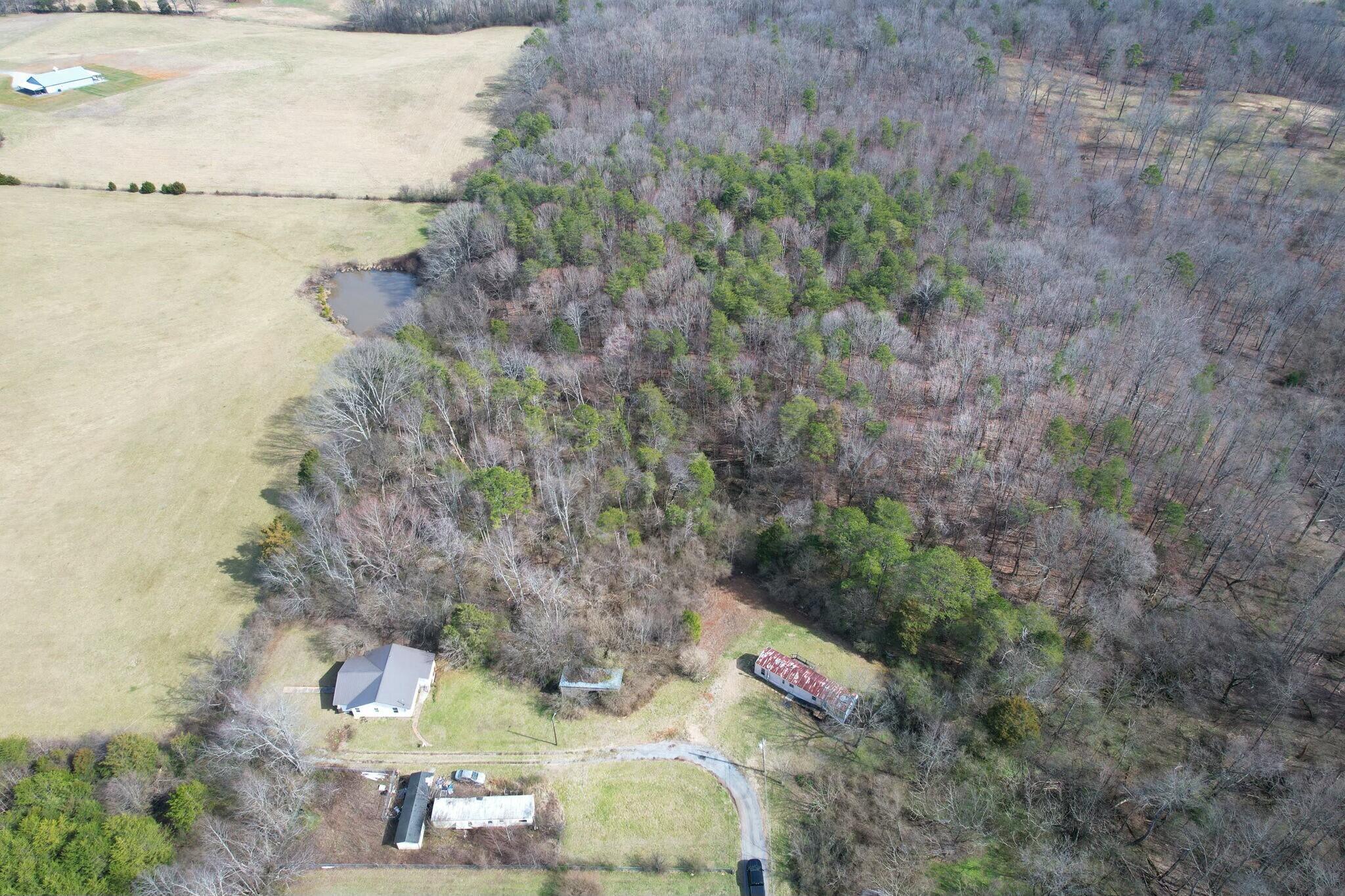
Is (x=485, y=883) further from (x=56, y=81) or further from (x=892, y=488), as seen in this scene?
(x=56, y=81)

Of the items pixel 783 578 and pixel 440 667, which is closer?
pixel 440 667

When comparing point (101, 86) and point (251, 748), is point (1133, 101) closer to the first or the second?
point (251, 748)

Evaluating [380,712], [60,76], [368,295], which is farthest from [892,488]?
[60,76]

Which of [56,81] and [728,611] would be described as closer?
[728,611]

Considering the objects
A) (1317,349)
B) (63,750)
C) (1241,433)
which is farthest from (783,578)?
(1317,349)

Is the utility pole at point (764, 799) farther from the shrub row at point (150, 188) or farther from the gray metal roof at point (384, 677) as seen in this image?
the shrub row at point (150, 188)

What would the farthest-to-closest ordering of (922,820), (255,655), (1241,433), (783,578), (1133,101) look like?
(1133,101) → (1241,433) → (783,578) → (255,655) → (922,820)

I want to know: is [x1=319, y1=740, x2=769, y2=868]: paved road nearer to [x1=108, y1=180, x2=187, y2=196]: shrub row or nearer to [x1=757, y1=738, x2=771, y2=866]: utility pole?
[x1=757, y1=738, x2=771, y2=866]: utility pole

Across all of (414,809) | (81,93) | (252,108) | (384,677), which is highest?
(252,108)
